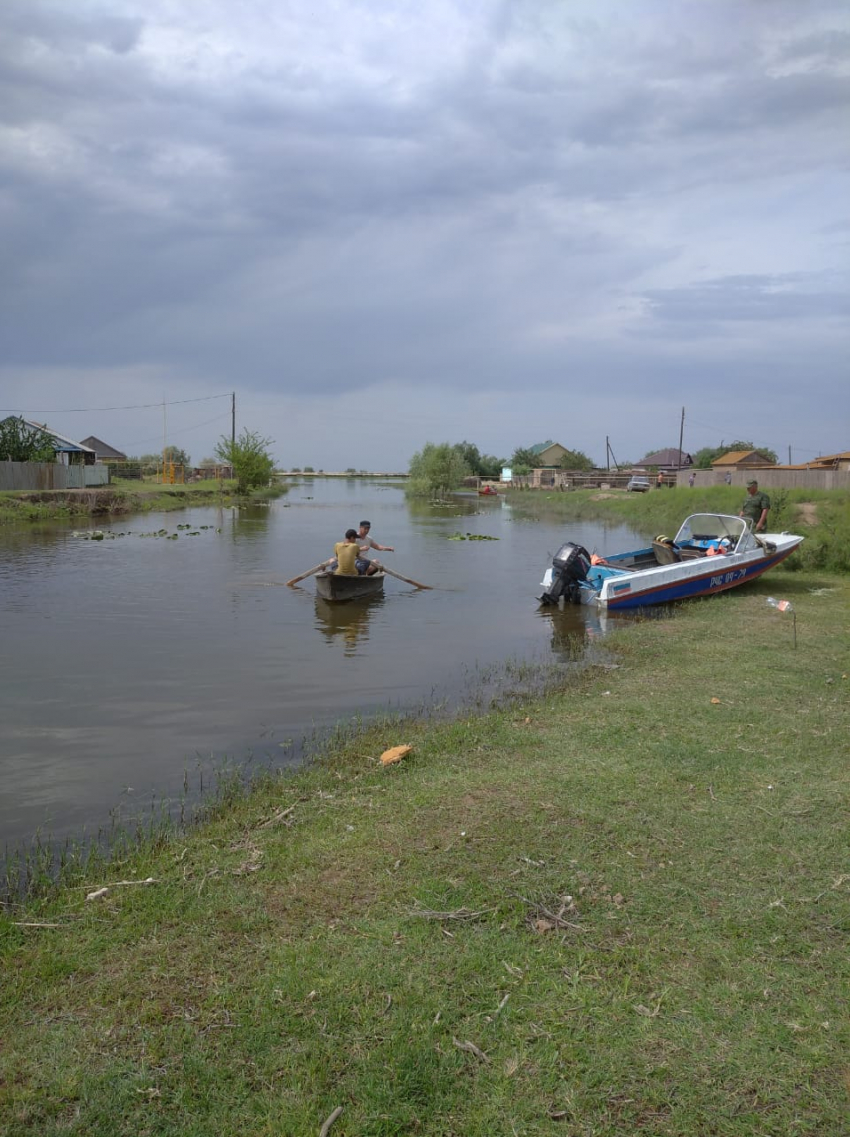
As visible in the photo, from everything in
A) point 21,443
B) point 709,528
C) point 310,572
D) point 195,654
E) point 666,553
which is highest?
point 21,443

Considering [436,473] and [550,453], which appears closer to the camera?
[436,473]

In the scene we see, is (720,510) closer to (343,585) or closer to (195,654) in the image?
(343,585)

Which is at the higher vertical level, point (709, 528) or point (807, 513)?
point (807, 513)

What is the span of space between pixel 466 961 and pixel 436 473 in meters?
78.3

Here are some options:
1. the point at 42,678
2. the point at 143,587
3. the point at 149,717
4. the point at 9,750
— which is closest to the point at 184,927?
the point at 9,750

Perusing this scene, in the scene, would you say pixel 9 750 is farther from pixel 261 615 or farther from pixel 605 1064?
pixel 261 615

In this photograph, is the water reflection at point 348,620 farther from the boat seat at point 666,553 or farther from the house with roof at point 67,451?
the house with roof at point 67,451

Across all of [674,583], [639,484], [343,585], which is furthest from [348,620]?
[639,484]

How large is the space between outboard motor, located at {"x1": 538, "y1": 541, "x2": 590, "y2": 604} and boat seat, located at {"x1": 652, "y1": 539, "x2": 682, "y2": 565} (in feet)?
6.14

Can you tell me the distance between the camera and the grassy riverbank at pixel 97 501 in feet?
122

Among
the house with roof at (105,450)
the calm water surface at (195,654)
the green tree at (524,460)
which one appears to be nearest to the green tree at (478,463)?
the green tree at (524,460)

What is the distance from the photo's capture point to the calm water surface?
784 centimetres

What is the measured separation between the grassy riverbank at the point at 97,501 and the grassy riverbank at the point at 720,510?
22.9 meters

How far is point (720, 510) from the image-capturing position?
115 ft
